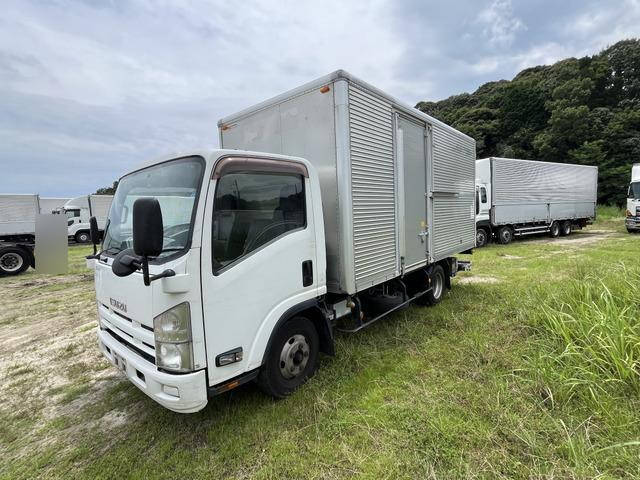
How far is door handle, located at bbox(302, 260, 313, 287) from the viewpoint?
2.96m

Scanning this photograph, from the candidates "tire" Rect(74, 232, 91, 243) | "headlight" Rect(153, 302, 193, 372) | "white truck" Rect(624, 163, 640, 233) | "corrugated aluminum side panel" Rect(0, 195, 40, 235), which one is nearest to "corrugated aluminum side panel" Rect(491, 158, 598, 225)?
"white truck" Rect(624, 163, 640, 233)

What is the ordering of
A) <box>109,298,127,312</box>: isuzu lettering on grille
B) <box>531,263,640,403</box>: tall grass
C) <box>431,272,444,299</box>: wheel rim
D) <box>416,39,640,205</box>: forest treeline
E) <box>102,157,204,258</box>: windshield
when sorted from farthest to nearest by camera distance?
<box>416,39,640,205</box>: forest treeline, <box>431,272,444,299</box>: wheel rim, <box>531,263,640,403</box>: tall grass, <box>109,298,127,312</box>: isuzu lettering on grille, <box>102,157,204,258</box>: windshield

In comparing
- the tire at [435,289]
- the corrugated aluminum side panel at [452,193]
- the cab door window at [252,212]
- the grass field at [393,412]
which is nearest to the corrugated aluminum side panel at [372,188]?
the cab door window at [252,212]

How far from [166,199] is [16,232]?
13.2m

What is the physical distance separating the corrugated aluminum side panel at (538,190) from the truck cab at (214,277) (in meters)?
12.3

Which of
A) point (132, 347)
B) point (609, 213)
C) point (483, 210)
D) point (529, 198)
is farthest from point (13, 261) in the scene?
point (609, 213)

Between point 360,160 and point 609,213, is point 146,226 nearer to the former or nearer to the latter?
A: point 360,160

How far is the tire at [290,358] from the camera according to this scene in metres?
2.76

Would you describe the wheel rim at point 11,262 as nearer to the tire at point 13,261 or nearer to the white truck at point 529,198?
the tire at point 13,261

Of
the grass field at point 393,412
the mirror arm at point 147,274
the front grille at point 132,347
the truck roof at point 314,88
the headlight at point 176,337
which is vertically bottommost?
the grass field at point 393,412

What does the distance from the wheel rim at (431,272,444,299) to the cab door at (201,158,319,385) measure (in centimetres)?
320

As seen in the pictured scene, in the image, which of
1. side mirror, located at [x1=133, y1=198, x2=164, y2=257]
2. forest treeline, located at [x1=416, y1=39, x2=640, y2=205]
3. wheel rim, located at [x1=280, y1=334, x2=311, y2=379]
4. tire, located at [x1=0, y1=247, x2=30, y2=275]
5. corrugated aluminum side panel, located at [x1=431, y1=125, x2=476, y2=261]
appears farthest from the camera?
forest treeline, located at [x1=416, y1=39, x2=640, y2=205]

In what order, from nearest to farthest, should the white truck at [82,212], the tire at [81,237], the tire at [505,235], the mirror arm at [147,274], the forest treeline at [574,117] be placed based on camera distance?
the mirror arm at [147,274] < the tire at [505,235] < the white truck at [82,212] < the tire at [81,237] < the forest treeline at [574,117]

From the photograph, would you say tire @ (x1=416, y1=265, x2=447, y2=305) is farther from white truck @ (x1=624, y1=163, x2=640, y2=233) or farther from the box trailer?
white truck @ (x1=624, y1=163, x2=640, y2=233)
